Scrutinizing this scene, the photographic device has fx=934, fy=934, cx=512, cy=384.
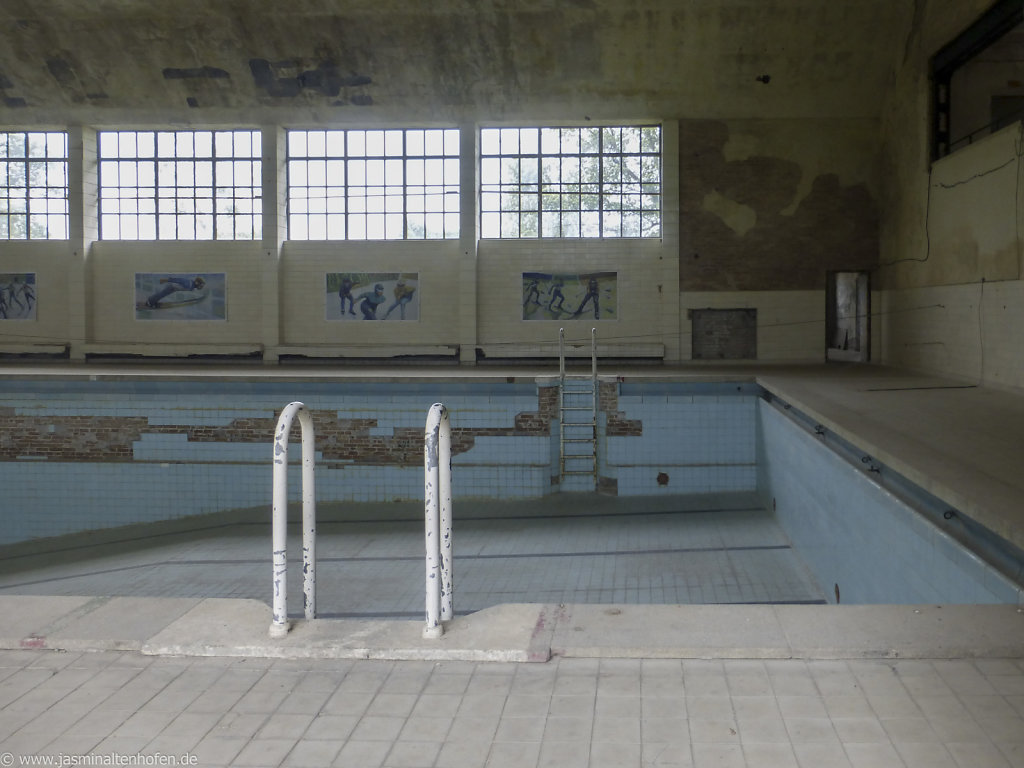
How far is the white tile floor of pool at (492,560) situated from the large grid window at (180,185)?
29.1 feet

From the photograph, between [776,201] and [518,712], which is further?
[776,201]

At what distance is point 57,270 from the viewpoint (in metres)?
19.3

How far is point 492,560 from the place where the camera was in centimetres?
966

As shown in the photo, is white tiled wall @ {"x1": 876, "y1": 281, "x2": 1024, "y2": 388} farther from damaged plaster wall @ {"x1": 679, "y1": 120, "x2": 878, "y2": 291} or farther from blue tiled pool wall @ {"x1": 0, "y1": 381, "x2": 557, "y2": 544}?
blue tiled pool wall @ {"x1": 0, "y1": 381, "x2": 557, "y2": 544}

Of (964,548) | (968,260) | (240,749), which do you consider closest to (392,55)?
(968,260)

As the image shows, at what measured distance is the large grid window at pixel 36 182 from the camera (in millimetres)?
19438

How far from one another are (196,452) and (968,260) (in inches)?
435

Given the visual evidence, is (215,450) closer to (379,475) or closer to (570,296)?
(379,475)

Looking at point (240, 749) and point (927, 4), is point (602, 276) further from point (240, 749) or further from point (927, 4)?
point (240, 749)

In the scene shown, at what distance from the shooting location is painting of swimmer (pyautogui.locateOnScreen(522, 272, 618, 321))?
60.6 feet

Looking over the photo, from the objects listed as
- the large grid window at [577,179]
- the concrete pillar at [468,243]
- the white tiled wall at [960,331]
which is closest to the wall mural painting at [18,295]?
the concrete pillar at [468,243]

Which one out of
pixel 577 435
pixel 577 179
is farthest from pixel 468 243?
pixel 577 435

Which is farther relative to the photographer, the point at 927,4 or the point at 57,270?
the point at 57,270

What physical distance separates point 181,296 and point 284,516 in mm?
16702
